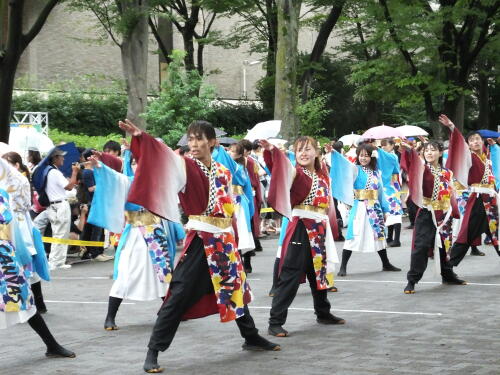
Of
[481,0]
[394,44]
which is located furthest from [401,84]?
[481,0]

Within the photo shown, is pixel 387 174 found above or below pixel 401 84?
below

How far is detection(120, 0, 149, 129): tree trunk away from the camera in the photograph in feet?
74.6

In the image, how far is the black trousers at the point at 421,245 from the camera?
32.2ft

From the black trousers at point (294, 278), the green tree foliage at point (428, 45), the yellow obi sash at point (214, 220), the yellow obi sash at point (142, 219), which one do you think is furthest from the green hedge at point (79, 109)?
the yellow obi sash at point (214, 220)

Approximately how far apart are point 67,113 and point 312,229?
23.0m

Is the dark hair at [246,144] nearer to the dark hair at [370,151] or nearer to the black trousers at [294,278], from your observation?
the dark hair at [370,151]

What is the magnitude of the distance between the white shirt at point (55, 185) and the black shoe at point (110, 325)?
4896 mm

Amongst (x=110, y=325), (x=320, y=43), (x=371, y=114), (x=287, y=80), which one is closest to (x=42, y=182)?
(x=110, y=325)

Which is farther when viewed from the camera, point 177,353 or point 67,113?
point 67,113

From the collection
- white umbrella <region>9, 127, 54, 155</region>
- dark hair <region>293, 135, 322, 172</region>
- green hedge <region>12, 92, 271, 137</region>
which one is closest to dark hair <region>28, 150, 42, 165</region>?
white umbrella <region>9, 127, 54, 155</region>

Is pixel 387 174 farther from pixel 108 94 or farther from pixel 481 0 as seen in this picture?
pixel 108 94

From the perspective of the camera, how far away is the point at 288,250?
7910 millimetres

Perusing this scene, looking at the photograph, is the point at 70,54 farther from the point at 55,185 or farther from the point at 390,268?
the point at 390,268

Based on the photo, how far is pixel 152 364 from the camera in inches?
248
